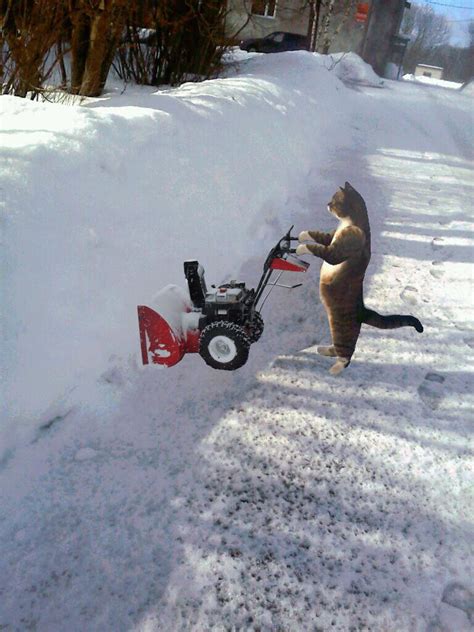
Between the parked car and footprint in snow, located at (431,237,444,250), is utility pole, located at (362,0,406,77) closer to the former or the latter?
the parked car

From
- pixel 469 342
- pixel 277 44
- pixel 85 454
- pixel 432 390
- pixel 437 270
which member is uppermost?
pixel 277 44

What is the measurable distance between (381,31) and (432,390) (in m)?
24.2

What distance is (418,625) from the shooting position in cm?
148

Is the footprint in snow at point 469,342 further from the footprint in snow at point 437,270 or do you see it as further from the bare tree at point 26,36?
the bare tree at point 26,36

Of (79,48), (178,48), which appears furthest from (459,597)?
(178,48)

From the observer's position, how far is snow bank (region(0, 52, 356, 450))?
2246mm

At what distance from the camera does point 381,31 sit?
21.7 meters

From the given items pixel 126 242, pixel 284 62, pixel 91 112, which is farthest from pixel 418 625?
pixel 284 62

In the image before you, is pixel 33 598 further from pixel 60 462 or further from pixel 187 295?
pixel 187 295

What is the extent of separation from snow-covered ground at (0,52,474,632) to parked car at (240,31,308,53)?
61.1ft

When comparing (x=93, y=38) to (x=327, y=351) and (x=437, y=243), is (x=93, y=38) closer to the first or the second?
(x=437, y=243)

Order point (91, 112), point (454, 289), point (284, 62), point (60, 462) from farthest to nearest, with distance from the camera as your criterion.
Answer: point (284, 62) < point (91, 112) < point (454, 289) < point (60, 462)

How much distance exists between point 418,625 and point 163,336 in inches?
58.6

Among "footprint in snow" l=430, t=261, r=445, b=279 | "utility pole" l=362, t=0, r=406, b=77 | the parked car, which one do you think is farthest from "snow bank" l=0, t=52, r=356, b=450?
"utility pole" l=362, t=0, r=406, b=77
